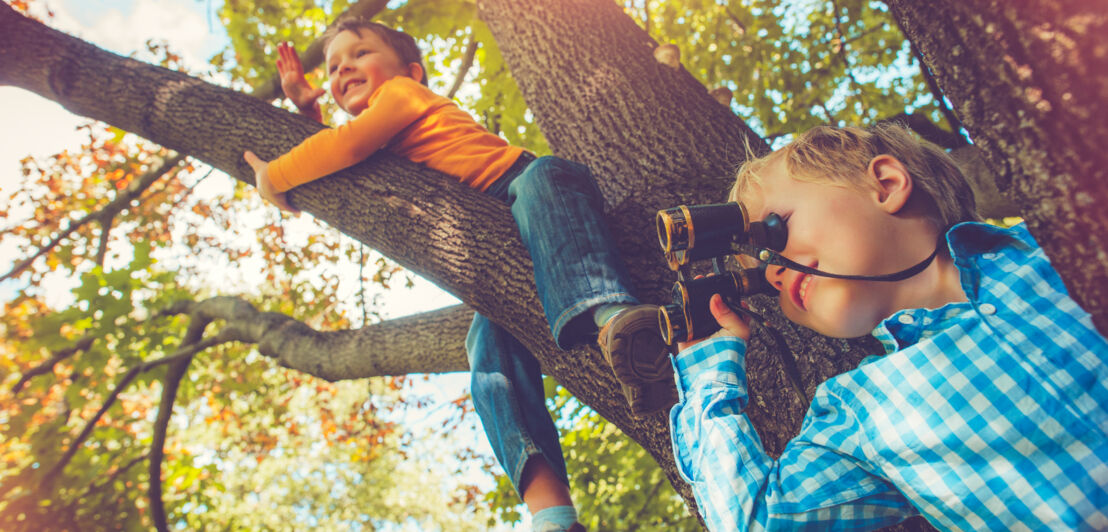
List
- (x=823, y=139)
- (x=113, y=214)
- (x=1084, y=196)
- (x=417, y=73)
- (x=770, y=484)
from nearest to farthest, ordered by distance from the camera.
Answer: (x=1084, y=196) → (x=770, y=484) → (x=823, y=139) → (x=417, y=73) → (x=113, y=214)

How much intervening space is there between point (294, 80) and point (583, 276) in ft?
7.76

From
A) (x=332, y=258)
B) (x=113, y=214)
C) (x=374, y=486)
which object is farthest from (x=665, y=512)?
(x=374, y=486)

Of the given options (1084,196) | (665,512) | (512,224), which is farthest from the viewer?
(665,512)

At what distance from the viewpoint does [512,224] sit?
206 centimetres

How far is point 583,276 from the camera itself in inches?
66.6

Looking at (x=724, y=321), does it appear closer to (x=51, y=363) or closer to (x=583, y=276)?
(x=583, y=276)

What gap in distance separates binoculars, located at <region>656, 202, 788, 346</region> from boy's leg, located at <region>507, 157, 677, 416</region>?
99mm

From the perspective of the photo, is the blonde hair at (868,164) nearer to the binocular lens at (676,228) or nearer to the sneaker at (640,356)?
the binocular lens at (676,228)

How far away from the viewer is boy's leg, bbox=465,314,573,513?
2.00 meters

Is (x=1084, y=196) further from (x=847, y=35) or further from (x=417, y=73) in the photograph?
(x=847, y=35)

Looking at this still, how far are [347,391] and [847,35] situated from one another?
23.6 m

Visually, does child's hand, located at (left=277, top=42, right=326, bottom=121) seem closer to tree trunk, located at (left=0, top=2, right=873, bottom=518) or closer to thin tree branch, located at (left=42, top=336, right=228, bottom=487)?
tree trunk, located at (left=0, top=2, right=873, bottom=518)

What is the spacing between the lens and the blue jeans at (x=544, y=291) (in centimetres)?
170

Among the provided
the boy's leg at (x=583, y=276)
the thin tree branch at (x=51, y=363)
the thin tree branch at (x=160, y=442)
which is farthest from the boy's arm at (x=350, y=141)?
the thin tree branch at (x=51, y=363)
